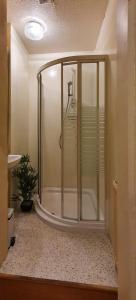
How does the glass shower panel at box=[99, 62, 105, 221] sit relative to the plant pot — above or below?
above

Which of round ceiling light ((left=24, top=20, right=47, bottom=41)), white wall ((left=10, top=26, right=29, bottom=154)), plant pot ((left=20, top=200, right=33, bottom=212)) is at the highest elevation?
round ceiling light ((left=24, top=20, right=47, bottom=41))

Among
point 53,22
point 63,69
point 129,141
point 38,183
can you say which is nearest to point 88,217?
point 38,183

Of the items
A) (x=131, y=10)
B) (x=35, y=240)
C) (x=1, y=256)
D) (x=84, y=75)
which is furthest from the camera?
(x=84, y=75)

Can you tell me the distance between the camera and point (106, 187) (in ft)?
6.68

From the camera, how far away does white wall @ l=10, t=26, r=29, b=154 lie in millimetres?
2432

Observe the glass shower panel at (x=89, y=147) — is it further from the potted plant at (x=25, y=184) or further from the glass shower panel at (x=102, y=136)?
the potted plant at (x=25, y=184)

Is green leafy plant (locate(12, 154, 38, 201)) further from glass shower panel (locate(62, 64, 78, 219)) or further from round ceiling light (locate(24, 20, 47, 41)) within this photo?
round ceiling light (locate(24, 20, 47, 41))

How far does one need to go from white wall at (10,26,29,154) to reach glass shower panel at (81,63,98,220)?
93cm

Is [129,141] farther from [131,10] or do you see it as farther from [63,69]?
[63,69]

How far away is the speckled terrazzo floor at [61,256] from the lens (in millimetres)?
1334

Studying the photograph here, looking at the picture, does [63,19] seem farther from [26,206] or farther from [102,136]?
[26,206]

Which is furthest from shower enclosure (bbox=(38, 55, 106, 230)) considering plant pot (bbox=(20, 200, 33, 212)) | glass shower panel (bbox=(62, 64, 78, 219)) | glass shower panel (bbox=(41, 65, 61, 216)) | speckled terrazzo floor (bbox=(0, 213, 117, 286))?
glass shower panel (bbox=(41, 65, 61, 216))

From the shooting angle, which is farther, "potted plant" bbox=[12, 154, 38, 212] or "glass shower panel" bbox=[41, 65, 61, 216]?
"glass shower panel" bbox=[41, 65, 61, 216]

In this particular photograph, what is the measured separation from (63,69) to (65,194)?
158 cm
